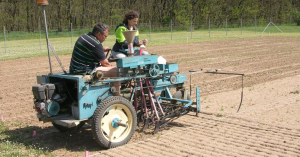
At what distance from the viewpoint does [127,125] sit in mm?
5930

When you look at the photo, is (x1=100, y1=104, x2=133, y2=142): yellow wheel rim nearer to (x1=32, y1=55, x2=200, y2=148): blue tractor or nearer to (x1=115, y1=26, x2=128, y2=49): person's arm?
(x1=32, y1=55, x2=200, y2=148): blue tractor

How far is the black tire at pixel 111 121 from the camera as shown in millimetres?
5582

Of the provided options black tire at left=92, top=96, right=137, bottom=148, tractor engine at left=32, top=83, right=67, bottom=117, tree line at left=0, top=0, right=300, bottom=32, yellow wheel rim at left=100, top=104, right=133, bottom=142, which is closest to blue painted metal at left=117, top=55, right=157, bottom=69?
black tire at left=92, top=96, right=137, bottom=148

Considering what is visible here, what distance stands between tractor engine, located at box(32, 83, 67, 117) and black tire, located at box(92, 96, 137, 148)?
29.6 inches

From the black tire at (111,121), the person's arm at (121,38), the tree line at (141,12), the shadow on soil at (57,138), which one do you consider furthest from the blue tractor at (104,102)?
the tree line at (141,12)

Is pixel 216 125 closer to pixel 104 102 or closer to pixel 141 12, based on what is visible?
pixel 104 102

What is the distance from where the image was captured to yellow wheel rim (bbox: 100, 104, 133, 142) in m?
5.80

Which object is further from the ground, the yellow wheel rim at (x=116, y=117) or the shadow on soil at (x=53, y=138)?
the yellow wheel rim at (x=116, y=117)

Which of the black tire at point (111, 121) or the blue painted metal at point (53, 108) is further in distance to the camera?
the blue painted metal at point (53, 108)

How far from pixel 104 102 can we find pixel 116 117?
0.37 meters

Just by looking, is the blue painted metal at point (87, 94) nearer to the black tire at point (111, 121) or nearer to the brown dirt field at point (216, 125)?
the black tire at point (111, 121)

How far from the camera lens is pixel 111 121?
583cm

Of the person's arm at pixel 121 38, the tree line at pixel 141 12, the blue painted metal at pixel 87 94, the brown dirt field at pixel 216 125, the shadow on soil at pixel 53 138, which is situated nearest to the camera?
the blue painted metal at pixel 87 94

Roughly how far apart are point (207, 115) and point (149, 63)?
6.58 feet
